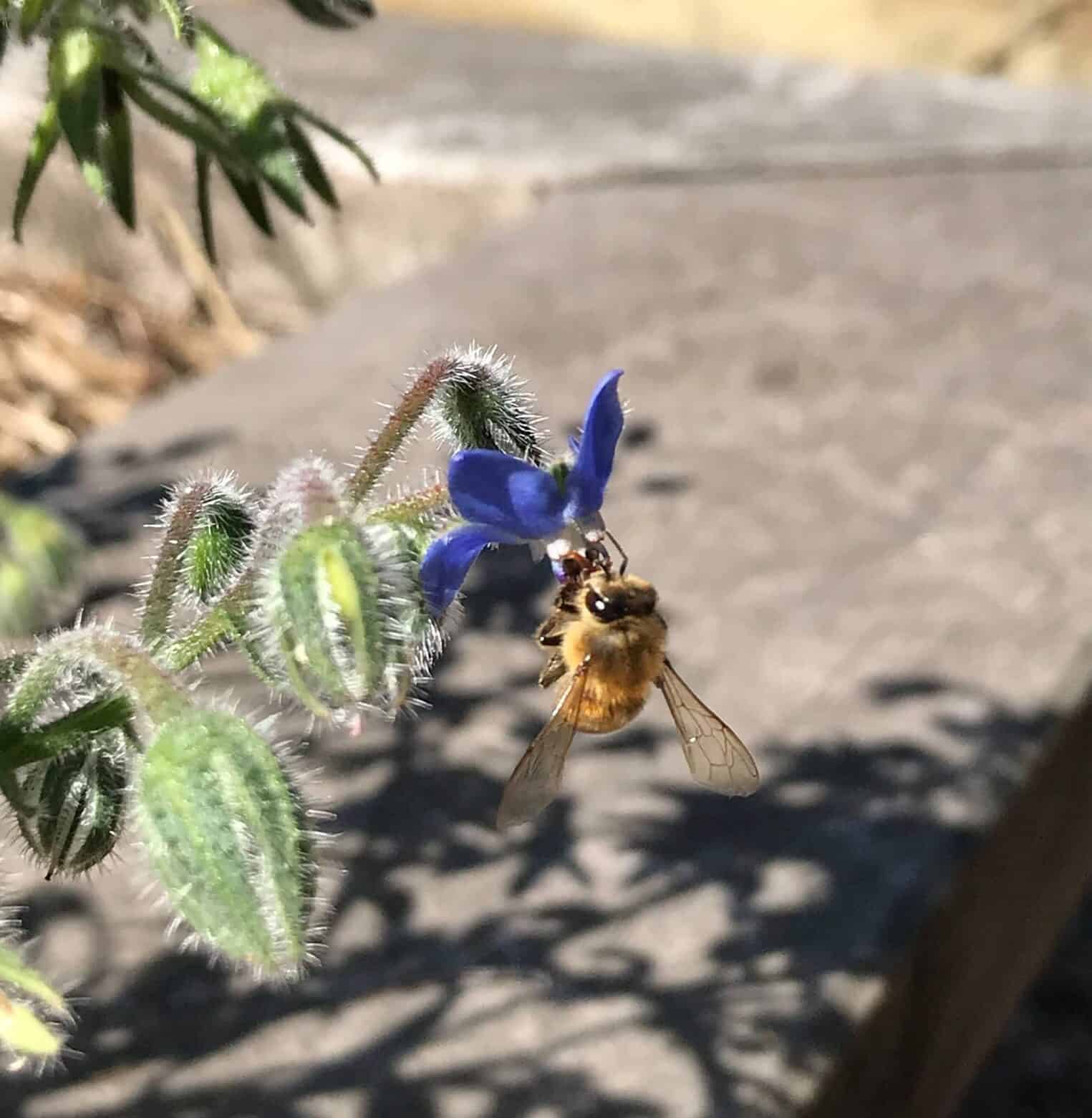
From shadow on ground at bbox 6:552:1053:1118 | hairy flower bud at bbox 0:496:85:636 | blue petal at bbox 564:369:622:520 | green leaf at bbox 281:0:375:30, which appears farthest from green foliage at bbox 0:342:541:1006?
shadow on ground at bbox 6:552:1053:1118

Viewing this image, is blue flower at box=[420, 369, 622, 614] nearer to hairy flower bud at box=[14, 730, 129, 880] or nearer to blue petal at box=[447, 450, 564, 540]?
blue petal at box=[447, 450, 564, 540]

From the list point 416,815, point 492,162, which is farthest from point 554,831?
point 492,162

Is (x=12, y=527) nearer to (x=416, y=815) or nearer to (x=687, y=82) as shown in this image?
(x=416, y=815)

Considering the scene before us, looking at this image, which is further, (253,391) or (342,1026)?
(253,391)

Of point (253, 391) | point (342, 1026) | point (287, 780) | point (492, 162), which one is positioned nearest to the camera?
point (287, 780)

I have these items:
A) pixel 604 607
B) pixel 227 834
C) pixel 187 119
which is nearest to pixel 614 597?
pixel 604 607

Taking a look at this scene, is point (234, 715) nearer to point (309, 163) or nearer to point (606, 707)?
point (606, 707)

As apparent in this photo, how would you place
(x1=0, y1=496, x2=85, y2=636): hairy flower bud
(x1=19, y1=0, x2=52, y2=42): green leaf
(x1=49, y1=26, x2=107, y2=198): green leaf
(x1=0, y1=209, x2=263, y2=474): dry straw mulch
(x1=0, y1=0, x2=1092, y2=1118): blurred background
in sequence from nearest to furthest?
(x1=19, y1=0, x2=52, y2=42): green leaf
(x1=49, y1=26, x2=107, y2=198): green leaf
(x1=0, y1=496, x2=85, y2=636): hairy flower bud
(x1=0, y1=0, x2=1092, y2=1118): blurred background
(x1=0, y1=209, x2=263, y2=474): dry straw mulch
